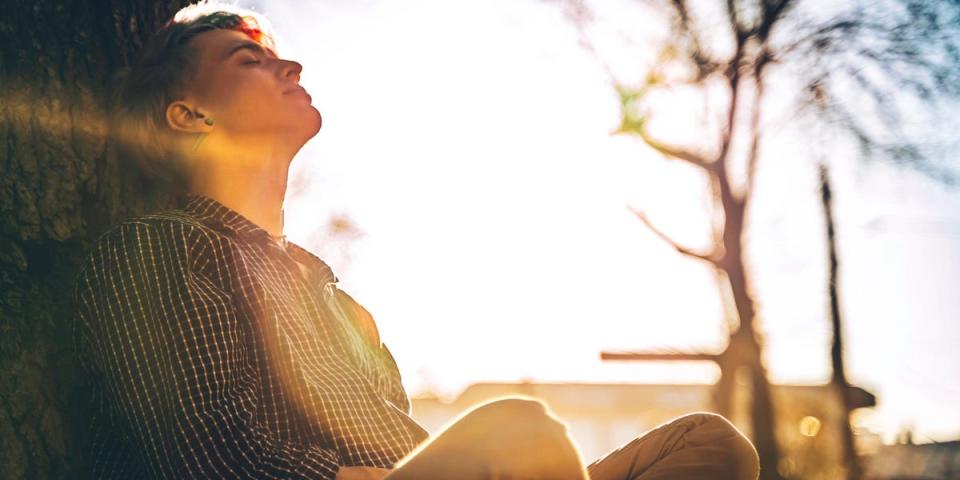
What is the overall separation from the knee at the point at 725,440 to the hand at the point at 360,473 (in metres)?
0.75

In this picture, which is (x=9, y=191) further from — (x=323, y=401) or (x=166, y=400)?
(x=323, y=401)

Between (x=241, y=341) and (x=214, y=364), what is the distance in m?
0.13

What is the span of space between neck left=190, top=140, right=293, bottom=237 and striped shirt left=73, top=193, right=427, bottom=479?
0.14 metres

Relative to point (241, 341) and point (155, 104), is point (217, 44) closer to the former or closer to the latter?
point (155, 104)

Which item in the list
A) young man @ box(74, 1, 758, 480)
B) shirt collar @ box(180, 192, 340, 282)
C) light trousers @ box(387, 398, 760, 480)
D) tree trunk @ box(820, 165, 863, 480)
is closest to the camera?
light trousers @ box(387, 398, 760, 480)

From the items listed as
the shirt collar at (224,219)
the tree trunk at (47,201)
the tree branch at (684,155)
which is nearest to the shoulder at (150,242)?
the shirt collar at (224,219)

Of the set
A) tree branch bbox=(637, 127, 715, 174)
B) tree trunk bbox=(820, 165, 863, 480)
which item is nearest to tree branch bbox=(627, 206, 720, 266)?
tree branch bbox=(637, 127, 715, 174)

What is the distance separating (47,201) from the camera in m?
2.08

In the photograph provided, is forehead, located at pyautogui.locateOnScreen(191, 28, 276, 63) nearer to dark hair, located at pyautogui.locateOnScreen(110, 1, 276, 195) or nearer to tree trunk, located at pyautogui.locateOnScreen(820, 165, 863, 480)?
dark hair, located at pyautogui.locateOnScreen(110, 1, 276, 195)

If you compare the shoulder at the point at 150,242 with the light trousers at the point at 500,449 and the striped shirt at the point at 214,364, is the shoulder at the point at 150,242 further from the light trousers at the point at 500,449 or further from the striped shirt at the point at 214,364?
the light trousers at the point at 500,449

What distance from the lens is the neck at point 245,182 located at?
2.29 metres

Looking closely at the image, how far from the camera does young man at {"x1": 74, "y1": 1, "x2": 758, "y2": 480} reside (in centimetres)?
148

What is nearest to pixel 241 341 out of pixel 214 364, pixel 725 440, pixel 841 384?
pixel 214 364

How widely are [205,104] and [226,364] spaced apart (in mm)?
1085
